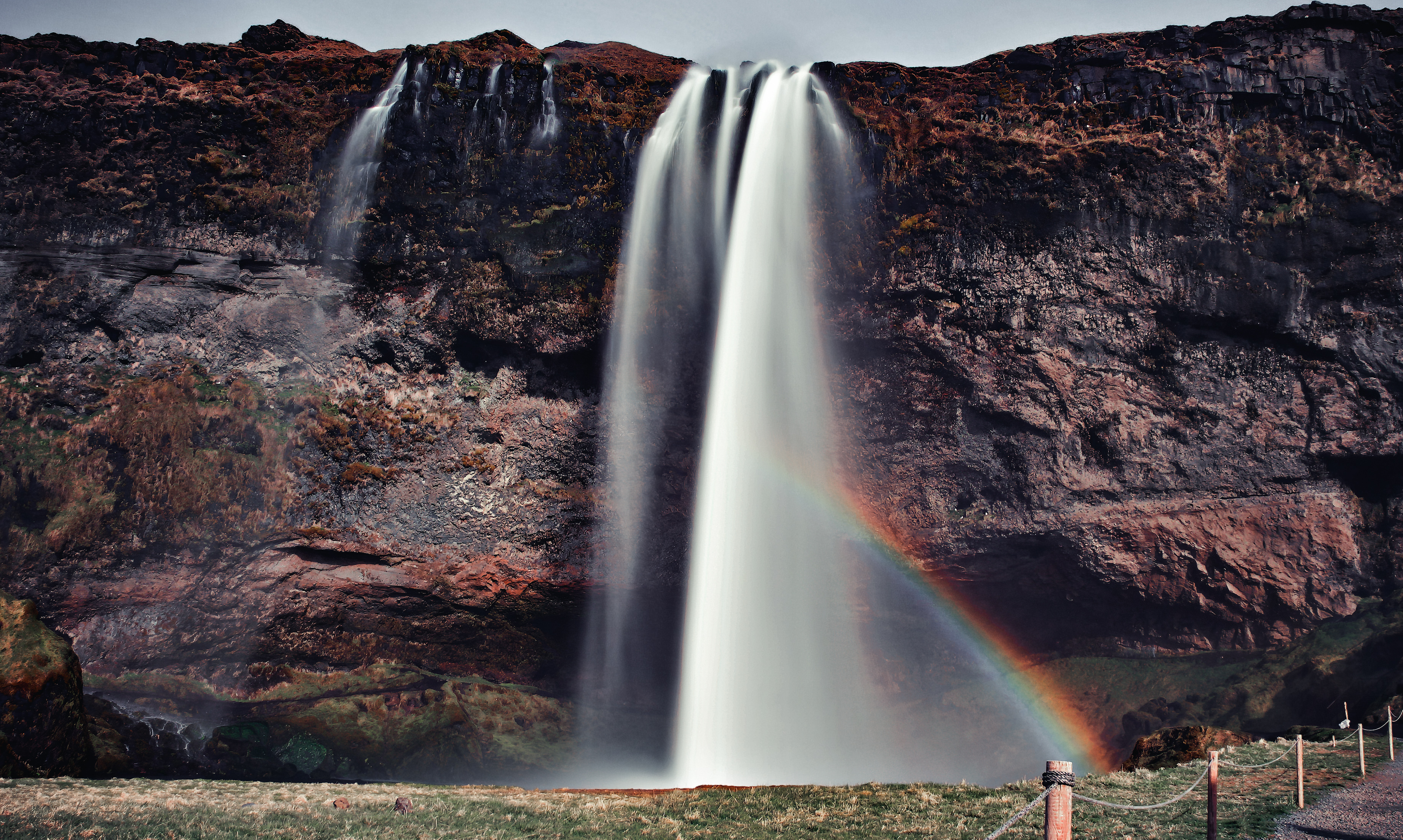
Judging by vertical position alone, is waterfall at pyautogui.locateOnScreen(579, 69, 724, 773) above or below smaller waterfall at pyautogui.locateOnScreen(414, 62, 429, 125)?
below

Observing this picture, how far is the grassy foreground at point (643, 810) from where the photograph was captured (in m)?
10.1

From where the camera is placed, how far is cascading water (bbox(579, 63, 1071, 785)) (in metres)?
23.5

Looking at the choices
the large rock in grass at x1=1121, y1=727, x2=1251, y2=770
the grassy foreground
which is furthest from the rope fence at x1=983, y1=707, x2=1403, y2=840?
the large rock in grass at x1=1121, y1=727, x2=1251, y2=770

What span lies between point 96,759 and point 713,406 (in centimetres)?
1698

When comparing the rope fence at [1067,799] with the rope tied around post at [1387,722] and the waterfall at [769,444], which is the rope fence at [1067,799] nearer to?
the rope tied around post at [1387,722]

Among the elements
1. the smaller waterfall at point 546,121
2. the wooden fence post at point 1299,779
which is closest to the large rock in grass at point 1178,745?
the wooden fence post at point 1299,779

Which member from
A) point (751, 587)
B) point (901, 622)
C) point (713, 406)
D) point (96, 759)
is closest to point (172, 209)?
point (96, 759)

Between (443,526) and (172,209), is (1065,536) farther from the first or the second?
(172,209)

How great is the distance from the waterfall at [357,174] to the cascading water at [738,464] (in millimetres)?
7637

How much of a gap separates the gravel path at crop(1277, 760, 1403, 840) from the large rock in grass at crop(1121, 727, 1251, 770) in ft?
17.7

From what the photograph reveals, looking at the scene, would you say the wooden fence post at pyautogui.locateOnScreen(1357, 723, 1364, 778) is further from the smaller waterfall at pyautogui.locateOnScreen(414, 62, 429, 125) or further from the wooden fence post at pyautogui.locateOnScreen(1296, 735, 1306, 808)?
the smaller waterfall at pyautogui.locateOnScreen(414, 62, 429, 125)

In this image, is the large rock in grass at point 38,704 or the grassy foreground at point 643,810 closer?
the grassy foreground at point 643,810

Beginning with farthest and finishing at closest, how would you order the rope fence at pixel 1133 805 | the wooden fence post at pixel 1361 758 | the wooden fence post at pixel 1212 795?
the wooden fence post at pixel 1361 758
the wooden fence post at pixel 1212 795
the rope fence at pixel 1133 805

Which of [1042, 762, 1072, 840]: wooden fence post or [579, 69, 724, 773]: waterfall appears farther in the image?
[579, 69, 724, 773]: waterfall
